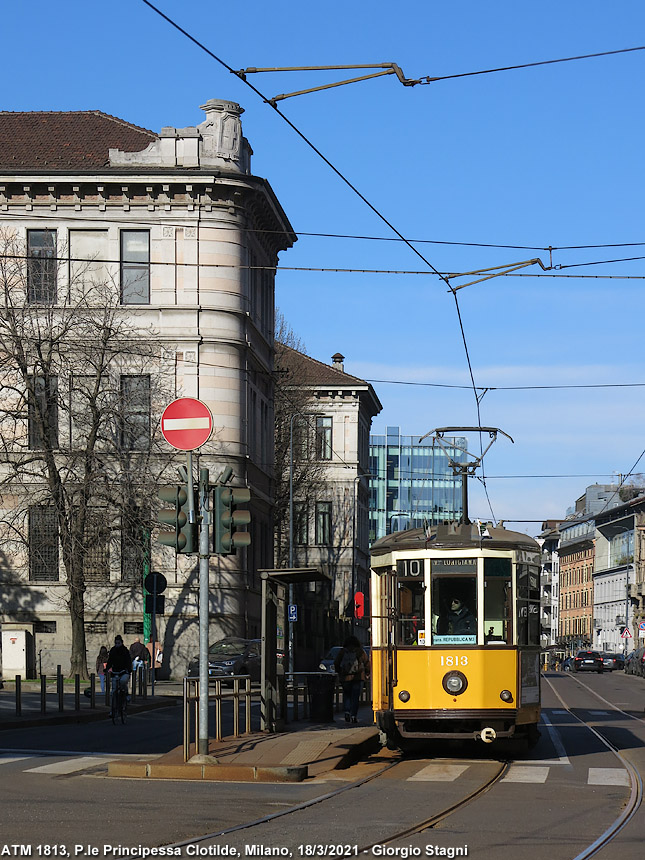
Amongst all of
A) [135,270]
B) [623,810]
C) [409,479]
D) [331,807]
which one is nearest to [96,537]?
[135,270]

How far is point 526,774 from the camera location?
16.6m

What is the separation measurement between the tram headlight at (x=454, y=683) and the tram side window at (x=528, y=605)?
2.92 ft

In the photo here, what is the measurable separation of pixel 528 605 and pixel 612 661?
75.8 meters

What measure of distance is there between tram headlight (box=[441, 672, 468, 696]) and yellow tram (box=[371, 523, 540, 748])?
0.04ft

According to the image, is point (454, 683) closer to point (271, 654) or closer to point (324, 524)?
point (271, 654)

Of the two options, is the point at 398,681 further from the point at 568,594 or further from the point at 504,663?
the point at 568,594

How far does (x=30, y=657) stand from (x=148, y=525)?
19.5 feet

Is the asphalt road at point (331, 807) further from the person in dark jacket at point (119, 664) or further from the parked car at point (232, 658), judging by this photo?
the parked car at point (232, 658)

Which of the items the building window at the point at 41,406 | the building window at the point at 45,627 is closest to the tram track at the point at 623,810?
the building window at the point at 41,406

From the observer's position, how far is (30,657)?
42.2 meters

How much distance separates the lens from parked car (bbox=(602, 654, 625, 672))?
91.1 metres

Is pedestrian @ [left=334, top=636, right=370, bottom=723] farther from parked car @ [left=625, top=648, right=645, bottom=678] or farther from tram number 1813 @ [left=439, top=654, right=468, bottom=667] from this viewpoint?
parked car @ [left=625, top=648, right=645, bottom=678]

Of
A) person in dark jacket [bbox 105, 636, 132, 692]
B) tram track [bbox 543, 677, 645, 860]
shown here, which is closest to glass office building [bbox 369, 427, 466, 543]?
person in dark jacket [bbox 105, 636, 132, 692]

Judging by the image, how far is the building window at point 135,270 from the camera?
47062 mm
